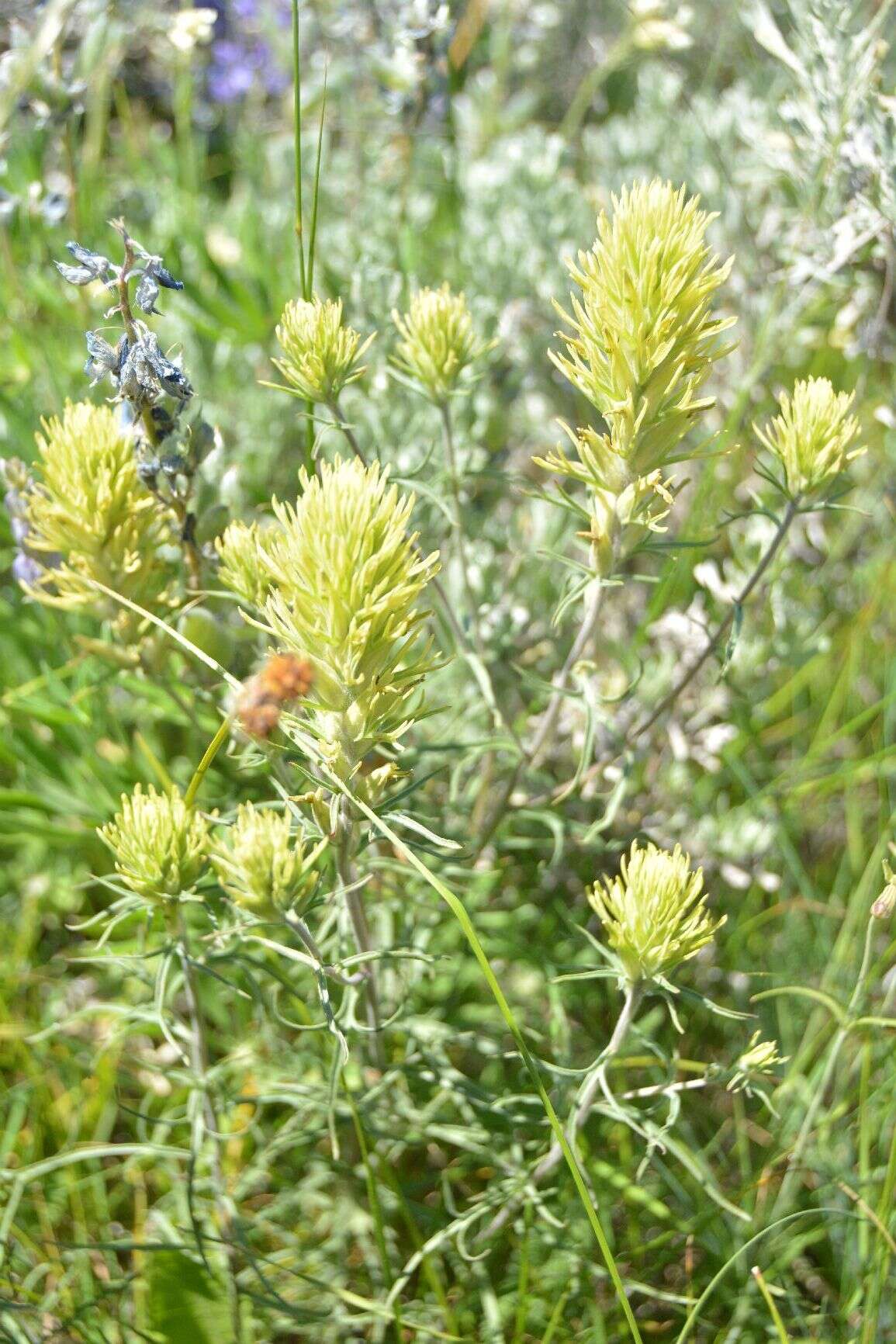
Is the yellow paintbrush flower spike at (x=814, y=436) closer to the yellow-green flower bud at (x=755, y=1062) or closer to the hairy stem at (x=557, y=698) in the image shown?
the hairy stem at (x=557, y=698)

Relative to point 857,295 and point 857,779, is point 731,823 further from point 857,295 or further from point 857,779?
point 857,295

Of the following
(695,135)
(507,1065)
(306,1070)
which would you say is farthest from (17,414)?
(695,135)

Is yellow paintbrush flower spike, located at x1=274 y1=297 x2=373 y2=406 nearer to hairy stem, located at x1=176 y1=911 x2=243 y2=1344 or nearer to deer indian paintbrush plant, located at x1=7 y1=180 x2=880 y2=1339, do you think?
deer indian paintbrush plant, located at x1=7 y1=180 x2=880 y2=1339

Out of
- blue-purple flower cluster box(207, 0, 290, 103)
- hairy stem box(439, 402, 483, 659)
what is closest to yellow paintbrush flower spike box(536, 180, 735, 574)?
hairy stem box(439, 402, 483, 659)

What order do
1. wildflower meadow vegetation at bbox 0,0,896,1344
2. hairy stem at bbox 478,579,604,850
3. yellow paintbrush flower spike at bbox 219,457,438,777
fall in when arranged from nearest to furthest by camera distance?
yellow paintbrush flower spike at bbox 219,457,438,777
wildflower meadow vegetation at bbox 0,0,896,1344
hairy stem at bbox 478,579,604,850

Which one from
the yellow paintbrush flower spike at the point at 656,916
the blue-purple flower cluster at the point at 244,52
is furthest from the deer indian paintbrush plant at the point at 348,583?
the blue-purple flower cluster at the point at 244,52

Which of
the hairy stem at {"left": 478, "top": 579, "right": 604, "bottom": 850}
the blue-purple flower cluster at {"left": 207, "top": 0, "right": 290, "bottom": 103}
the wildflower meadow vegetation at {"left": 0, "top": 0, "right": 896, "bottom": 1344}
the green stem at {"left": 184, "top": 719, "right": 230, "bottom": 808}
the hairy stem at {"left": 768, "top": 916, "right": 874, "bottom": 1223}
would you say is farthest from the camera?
the blue-purple flower cluster at {"left": 207, "top": 0, "right": 290, "bottom": 103}

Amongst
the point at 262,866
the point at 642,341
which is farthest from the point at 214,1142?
the point at 642,341
